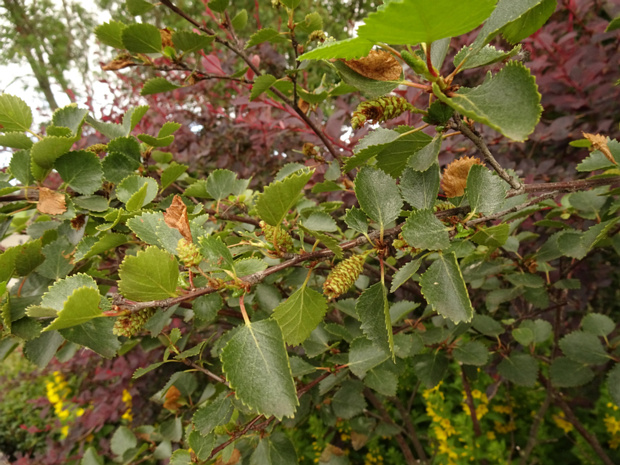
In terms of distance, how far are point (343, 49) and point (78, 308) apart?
45cm

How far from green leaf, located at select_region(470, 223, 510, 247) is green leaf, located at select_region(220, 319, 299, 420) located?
14.2 inches

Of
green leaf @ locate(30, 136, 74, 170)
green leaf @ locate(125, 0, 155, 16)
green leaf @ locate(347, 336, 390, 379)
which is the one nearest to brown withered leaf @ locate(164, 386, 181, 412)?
green leaf @ locate(347, 336, 390, 379)

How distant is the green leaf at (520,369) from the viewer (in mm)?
1143

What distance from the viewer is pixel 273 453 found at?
94 cm

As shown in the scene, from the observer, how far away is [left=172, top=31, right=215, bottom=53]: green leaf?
0.91 meters

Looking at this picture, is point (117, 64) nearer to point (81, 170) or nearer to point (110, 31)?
point (110, 31)

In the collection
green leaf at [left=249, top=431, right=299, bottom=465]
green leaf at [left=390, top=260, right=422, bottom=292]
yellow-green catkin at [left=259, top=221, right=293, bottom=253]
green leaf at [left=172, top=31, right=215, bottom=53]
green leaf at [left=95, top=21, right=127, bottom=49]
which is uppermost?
green leaf at [left=95, top=21, right=127, bottom=49]

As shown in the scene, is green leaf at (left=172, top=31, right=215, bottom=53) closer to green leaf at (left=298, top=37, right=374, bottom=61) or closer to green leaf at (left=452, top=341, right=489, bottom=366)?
green leaf at (left=298, top=37, right=374, bottom=61)

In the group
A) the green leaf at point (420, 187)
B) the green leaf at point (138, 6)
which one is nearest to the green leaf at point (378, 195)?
the green leaf at point (420, 187)

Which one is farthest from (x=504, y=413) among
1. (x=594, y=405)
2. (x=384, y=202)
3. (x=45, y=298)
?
(x=45, y=298)

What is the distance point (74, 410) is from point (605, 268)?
123 inches

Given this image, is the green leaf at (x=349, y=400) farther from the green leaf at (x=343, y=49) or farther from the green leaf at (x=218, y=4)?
the green leaf at (x=218, y=4)

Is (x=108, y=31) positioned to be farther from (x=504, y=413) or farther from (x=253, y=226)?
(x=504, y=413)

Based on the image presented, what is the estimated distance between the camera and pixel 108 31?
91cm
